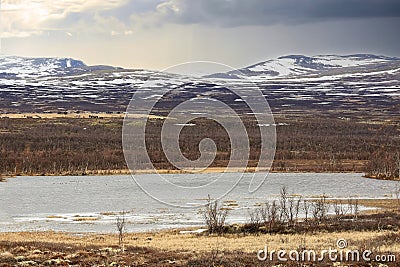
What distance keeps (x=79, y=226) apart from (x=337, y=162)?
64066mm

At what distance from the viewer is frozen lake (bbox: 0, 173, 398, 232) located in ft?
152

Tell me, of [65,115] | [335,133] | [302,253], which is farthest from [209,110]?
[302,253]

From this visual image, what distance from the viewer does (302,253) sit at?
1071 inches

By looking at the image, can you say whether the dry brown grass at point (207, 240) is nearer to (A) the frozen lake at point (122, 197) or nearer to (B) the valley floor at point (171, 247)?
(B) the valley floor at point (171, 247)

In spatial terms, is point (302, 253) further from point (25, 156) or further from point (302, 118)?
point (302, 118)

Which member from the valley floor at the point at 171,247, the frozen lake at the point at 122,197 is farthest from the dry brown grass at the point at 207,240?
the frozen lake at the point at 122,197

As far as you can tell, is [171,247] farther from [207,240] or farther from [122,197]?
[122,197]

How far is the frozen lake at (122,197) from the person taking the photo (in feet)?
152
